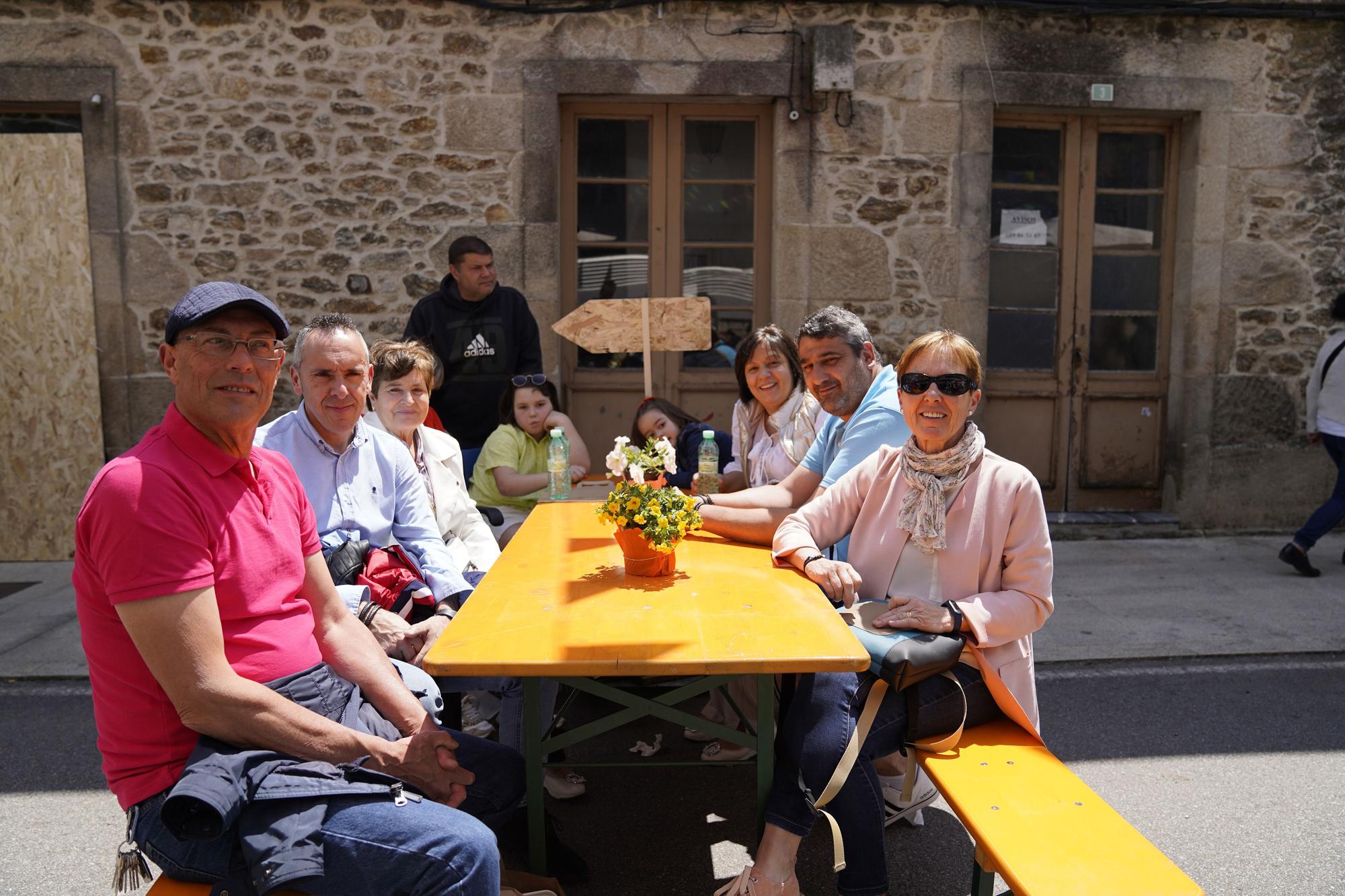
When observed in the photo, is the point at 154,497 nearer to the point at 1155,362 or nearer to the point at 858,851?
the point at 858,851

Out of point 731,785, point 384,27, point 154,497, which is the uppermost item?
point 384,27

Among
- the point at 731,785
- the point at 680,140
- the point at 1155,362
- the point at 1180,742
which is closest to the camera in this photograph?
the point at 731,785

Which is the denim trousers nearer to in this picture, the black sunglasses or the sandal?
the sandal

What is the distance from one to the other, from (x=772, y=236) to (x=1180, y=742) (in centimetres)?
404

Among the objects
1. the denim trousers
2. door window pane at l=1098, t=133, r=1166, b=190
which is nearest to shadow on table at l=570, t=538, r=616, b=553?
the denim trousers

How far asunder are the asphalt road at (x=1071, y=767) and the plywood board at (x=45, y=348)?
245 centimetres

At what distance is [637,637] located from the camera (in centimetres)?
221

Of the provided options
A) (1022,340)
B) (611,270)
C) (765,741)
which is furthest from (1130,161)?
(765,741)

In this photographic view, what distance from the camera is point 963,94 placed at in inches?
253

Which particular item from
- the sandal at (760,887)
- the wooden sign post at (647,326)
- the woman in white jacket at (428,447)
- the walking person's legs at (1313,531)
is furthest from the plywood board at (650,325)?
the walking person's legs at (1313,531)

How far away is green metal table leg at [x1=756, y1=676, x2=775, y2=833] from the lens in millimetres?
2312

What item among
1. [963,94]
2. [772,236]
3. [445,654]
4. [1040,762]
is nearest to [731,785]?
[1040,762]

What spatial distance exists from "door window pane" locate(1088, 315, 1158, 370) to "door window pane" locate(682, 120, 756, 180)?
8.57ft

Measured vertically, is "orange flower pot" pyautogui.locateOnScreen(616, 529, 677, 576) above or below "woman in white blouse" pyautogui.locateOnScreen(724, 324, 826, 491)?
below
